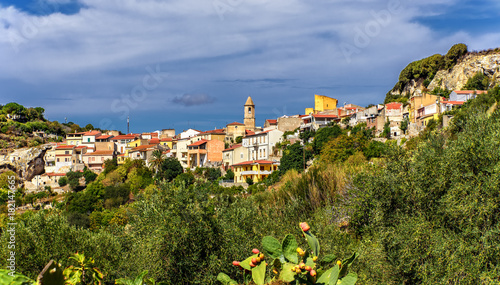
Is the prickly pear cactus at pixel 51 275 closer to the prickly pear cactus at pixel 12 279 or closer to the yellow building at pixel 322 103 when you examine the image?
the prickly pear cactus at pixel 12 279

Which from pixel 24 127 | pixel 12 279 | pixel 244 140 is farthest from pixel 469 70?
pixel 24 127

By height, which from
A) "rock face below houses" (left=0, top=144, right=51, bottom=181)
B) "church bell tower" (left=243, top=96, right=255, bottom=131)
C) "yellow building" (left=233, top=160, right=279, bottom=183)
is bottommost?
"yellow building" (left=233, top=160, right=279, bottom=183)

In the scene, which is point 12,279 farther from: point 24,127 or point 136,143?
point 24,127

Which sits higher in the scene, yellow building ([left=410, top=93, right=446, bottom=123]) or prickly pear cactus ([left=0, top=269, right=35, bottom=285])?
yellow building ([left=410, top=93, right=446, bottom=123])

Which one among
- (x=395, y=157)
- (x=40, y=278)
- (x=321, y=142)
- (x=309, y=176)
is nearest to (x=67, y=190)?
(x=321, y=142)

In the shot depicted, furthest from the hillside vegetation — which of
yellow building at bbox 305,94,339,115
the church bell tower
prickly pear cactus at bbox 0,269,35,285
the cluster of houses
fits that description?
prickly pear cactus at bbox 0,269,35,285

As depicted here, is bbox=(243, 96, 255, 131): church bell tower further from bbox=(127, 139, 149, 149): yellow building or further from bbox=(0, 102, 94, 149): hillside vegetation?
bbox=(0, 102, 94, 149): hillside vegetation

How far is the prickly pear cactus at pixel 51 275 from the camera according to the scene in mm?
3345

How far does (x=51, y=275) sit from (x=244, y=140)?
78571 millimetres

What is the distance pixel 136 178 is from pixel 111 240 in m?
60.6

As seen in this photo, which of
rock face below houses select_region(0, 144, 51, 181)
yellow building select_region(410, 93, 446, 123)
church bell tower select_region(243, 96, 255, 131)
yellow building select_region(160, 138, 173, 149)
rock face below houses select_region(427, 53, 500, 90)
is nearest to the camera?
yellow building select_region(410, 93, 446, 123)

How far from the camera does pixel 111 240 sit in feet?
66.3

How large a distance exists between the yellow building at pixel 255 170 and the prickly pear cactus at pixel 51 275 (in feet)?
212

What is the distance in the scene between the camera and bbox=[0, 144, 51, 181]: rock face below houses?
103938 millimetres
